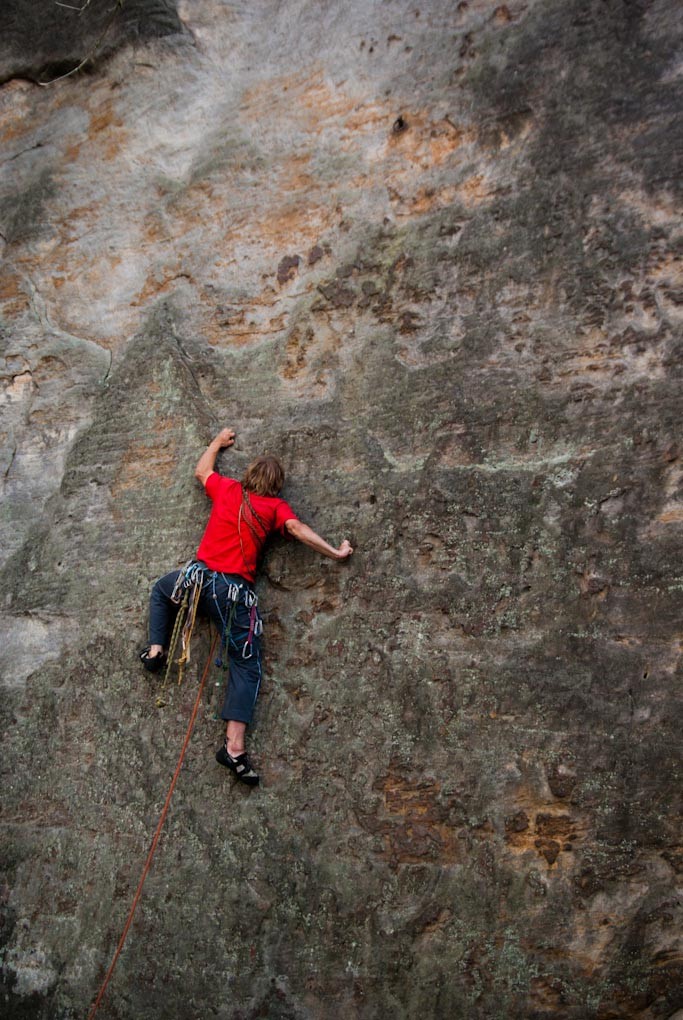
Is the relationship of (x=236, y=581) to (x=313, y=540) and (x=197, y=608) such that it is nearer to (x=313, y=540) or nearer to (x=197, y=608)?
(x=197, y=608)

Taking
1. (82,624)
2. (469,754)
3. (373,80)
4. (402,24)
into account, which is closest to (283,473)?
(82,624)

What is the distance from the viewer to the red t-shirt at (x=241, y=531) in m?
3.88

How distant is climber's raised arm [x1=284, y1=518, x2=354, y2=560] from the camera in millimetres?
3805

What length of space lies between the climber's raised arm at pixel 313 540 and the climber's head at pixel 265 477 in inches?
8.0

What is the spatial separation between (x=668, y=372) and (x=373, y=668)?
1.84 metres

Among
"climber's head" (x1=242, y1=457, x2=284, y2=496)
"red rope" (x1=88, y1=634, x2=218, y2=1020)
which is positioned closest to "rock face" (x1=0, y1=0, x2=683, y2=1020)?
"red rope" (x1=88, y1=634, x2=218, y2=1020)

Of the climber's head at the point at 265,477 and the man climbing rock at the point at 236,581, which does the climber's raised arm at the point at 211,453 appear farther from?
the climber's head at the point at 265,477

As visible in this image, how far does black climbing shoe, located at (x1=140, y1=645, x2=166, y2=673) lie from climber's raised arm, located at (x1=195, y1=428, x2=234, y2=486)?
860 mm

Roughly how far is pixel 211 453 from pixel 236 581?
713 millimetres

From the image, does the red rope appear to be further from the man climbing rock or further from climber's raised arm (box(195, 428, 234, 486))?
climber's raised arm (box(195, 428, 234, 486))

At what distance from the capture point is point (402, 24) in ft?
14.8

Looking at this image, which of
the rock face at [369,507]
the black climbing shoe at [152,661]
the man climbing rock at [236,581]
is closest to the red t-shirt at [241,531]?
the man climbing rock at [236,581]

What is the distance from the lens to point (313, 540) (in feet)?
12.5

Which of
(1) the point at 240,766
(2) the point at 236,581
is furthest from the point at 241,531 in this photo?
(1) the point at 240,766
